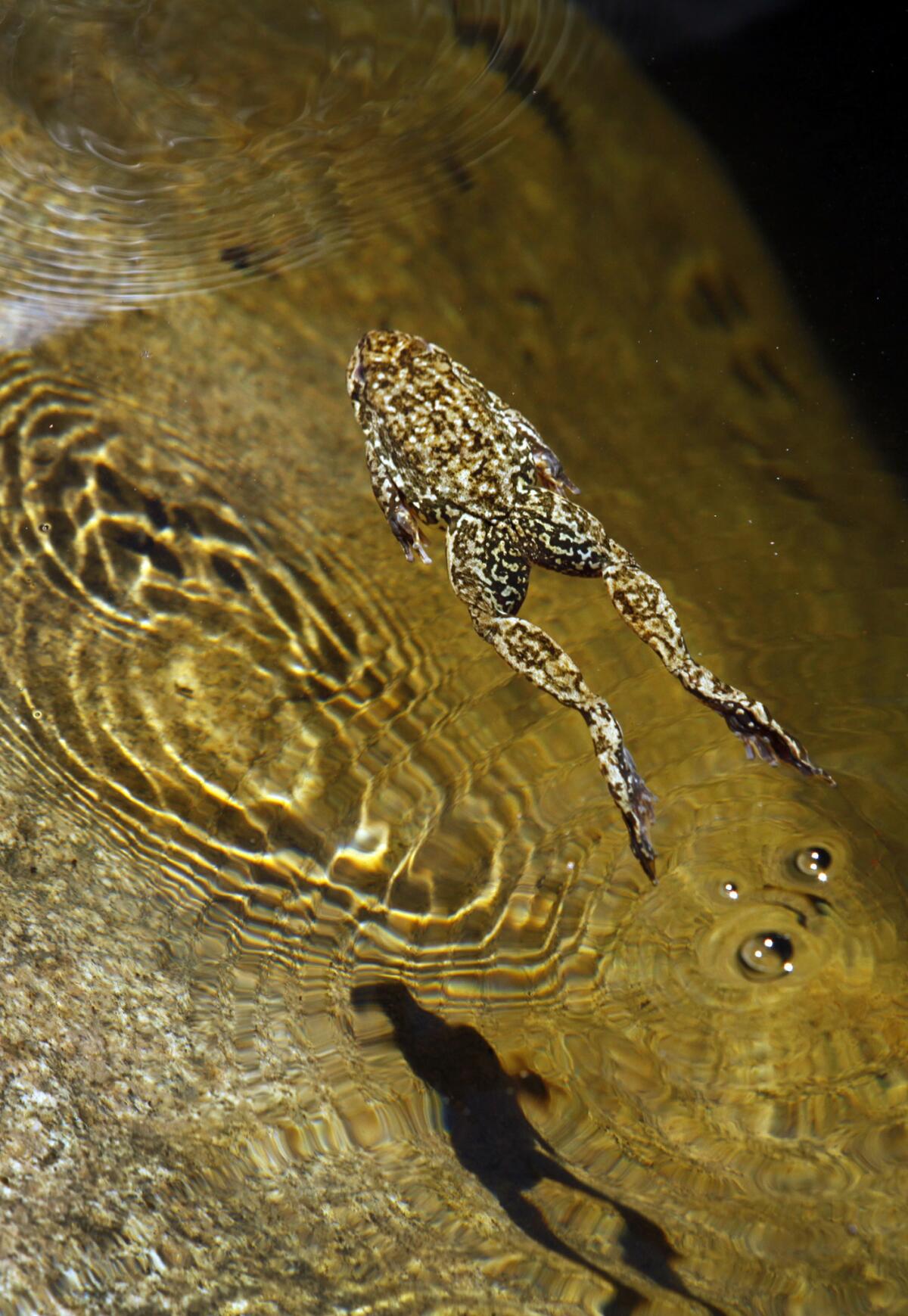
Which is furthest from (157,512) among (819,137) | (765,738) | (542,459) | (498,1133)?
(819,137)

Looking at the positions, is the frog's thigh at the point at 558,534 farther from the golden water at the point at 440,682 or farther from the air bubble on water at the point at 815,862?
the air bubble on water at the point at 815,862

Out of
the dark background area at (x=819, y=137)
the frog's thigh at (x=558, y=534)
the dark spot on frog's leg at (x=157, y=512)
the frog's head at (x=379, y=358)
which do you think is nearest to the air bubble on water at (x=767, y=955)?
the frog's thigh at (x=558, y=534)

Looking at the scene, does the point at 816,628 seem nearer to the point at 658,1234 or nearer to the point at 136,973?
the point at 658,1234

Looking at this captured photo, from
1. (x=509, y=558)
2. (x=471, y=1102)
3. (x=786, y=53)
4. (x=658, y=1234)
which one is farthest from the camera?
(x=786, y=53)

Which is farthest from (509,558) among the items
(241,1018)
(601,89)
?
(601,89)

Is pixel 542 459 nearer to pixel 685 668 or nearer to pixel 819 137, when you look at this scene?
pixel 685 668

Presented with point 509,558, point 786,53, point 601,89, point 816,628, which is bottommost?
point 509,558
